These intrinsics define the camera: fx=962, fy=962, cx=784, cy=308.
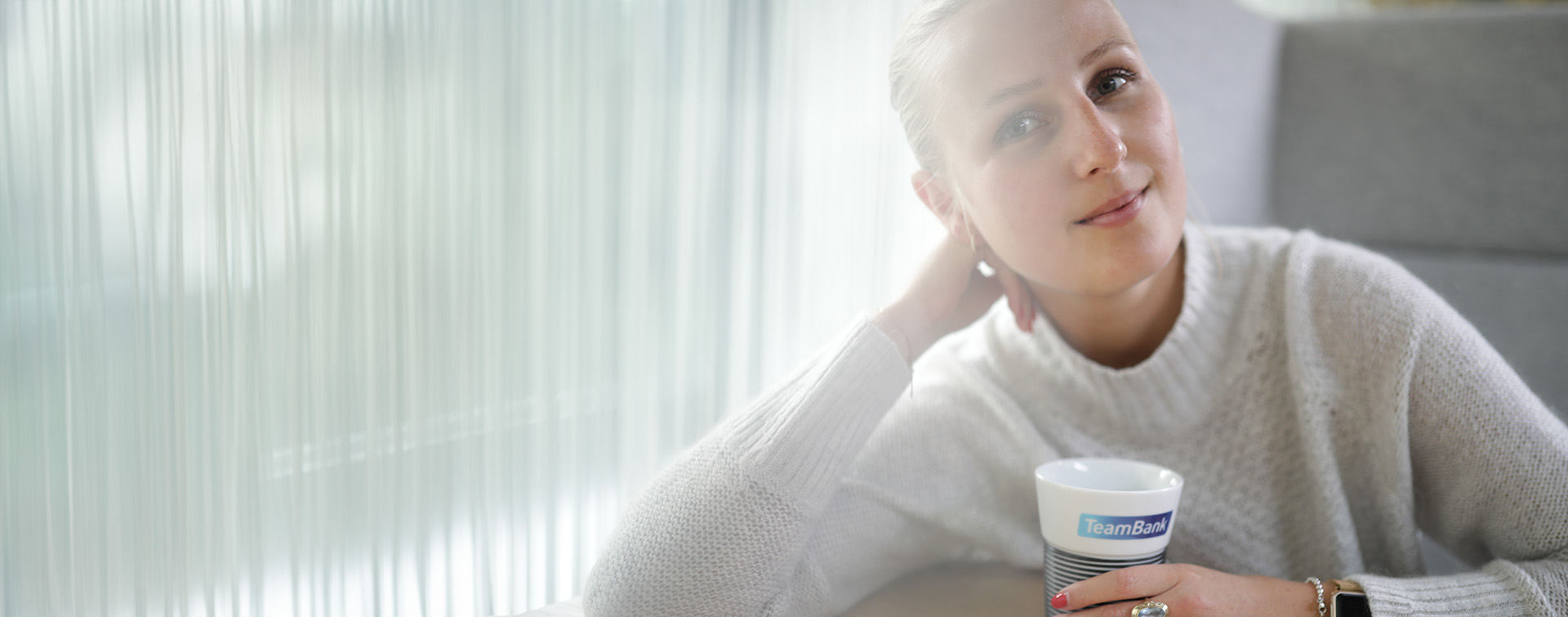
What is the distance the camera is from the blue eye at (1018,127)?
0.80 m

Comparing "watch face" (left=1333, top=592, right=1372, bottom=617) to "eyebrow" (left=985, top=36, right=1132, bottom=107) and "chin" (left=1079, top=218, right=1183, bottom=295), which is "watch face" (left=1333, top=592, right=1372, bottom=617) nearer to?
"chin" (left=1079, top=218, right=1183, bottom=295)

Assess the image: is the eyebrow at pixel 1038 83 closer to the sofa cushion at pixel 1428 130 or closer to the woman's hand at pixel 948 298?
the woman's hand at pixel 948 298

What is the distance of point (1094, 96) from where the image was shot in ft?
2.67

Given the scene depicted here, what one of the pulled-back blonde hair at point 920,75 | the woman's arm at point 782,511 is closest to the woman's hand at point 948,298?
the woman's arm at point 782,511

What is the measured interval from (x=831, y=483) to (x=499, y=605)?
34 cm

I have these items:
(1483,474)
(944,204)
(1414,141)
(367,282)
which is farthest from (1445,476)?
(1414,141)

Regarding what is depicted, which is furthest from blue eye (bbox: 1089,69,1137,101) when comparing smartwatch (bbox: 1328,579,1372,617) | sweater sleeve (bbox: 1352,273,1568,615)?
smartwatch (bbox: 1328,579,1372,617)

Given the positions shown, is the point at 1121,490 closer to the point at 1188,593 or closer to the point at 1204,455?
the point at 1188,593

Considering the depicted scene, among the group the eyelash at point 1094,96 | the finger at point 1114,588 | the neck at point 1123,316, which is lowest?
the finger at point 1114,588

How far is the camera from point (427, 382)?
0.82m

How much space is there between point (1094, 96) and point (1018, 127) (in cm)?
7

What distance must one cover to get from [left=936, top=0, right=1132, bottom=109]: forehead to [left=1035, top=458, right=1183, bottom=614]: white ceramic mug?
321 mm

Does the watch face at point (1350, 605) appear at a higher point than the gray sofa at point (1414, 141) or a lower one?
lower

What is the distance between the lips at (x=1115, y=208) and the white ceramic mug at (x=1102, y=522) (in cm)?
20
